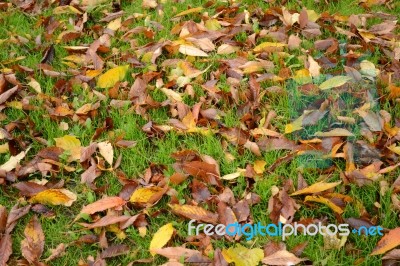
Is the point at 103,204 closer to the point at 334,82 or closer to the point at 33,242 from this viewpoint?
the point at 33,242

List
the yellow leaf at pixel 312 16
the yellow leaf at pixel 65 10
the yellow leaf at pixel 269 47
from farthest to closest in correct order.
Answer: the yellow leaf at pixel 65 10, the yellow leaf at pixel 312 16, the yellow leaf at pixel 269 47

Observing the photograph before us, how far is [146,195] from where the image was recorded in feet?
7.86

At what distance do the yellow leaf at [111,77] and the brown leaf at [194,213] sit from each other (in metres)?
1.10

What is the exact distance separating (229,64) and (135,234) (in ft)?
4.37

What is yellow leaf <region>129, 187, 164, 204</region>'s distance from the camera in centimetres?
237

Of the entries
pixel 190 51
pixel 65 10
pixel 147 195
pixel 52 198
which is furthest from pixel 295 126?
pixel 65 10

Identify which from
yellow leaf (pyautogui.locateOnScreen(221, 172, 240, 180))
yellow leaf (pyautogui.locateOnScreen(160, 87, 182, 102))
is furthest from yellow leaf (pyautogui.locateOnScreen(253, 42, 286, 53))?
yellow leaf (pyautogui.locateOnScreen(221, 172, 240, 180))

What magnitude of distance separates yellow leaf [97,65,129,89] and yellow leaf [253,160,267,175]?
3.63ft

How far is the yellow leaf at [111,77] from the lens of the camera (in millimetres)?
3119

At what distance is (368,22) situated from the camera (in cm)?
349

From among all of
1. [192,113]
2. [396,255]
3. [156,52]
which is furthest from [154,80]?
[396,255]

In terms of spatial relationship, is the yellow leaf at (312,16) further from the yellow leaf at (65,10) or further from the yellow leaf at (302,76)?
the yellow leaf at (65,10)

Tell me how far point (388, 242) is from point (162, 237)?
92cm

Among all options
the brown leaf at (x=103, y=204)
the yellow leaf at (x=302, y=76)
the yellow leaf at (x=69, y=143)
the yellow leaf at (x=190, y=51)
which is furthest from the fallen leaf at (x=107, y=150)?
the yellow leaf at (x=302, y=76)
